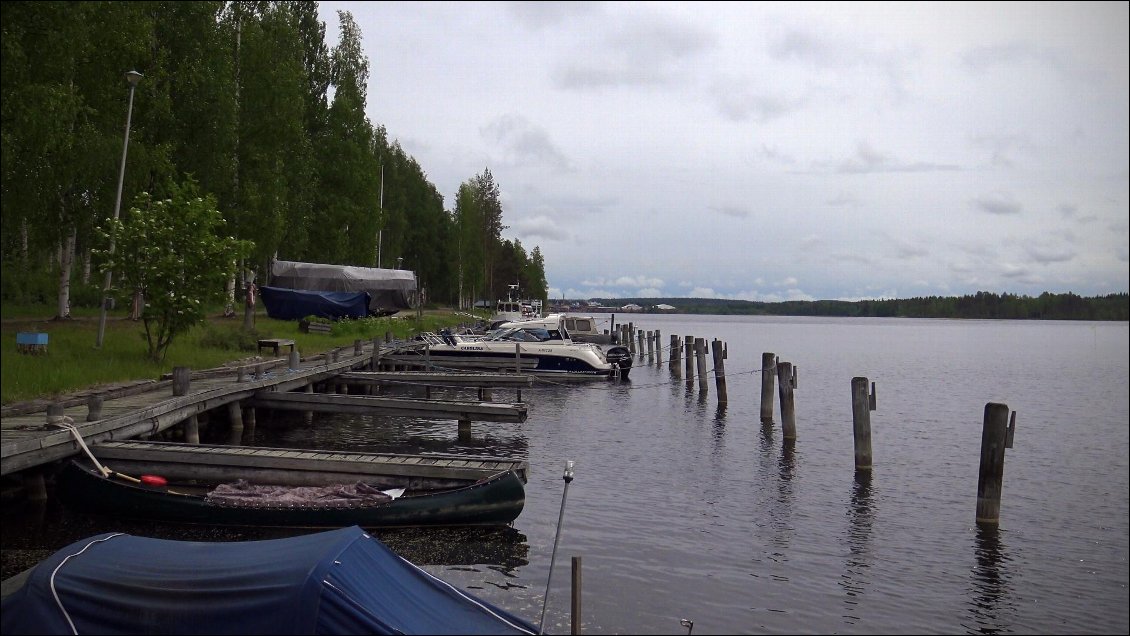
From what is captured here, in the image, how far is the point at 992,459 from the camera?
15391mm

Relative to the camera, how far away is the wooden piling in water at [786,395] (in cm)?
2394

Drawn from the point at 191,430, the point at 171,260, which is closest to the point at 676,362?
the point at 171,260

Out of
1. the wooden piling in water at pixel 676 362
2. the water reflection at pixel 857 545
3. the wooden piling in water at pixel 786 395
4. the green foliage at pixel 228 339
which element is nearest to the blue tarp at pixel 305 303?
the green foliage at pixel 228 339

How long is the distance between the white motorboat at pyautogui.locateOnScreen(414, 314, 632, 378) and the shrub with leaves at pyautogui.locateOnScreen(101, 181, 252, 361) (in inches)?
479

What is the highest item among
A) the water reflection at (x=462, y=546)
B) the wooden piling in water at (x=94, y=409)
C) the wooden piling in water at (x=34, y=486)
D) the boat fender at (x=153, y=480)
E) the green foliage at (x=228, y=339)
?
the green foliage at (x=228, y=339)

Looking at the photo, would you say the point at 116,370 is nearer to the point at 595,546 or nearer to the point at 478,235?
the point at 595,546

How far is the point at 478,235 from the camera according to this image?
94812mm

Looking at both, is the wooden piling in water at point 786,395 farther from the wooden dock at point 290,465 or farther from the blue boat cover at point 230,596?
the blue boat cover at point 230,596

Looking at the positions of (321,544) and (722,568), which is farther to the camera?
(722,568)

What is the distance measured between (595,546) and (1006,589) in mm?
6154

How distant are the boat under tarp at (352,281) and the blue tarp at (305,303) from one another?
4.27 ft

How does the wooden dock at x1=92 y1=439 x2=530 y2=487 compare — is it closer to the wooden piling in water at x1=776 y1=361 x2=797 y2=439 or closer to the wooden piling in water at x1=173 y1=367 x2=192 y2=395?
the wooden piling in water at x1=173 y1=367 x2=192 y2=395

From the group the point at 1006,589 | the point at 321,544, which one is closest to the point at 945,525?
the point at 1006,589

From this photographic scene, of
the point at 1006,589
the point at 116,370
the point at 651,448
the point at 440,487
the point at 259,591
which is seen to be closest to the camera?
the point at 259,591
